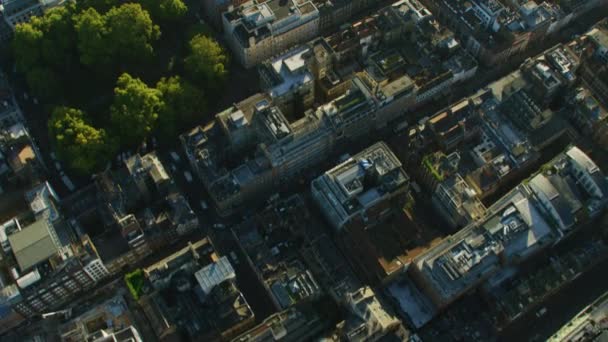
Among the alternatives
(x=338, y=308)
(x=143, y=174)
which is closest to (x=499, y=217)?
(x=338, y=308)

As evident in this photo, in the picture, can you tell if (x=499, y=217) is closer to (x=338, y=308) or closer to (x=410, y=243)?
(x=410, y=243)

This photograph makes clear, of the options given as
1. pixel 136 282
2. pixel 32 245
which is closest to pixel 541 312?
pixel 136 282

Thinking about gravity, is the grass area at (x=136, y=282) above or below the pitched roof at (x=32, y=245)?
below

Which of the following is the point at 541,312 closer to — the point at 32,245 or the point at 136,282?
the point at 136,282

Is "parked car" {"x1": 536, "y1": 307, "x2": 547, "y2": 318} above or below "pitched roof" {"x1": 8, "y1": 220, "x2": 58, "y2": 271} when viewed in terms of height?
below

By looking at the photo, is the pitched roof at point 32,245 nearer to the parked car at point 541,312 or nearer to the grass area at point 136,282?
the grass area at point 136,282

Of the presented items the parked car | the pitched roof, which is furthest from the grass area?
the parked car

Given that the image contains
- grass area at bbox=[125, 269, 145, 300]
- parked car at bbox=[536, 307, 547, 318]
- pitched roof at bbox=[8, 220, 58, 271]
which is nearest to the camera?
pitched roof at bbox=[8, 220, 58, 271]

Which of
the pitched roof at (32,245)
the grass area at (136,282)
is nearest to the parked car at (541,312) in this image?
the grass area at (136,282)

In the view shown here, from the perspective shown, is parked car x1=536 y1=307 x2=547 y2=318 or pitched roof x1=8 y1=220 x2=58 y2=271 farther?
parked car x1=536 y1=307 x2=547 y2=318

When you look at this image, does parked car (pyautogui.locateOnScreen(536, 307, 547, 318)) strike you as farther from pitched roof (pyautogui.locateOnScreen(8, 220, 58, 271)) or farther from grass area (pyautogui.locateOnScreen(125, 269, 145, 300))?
pitched roof (pyautogui.locateOnScreen(8, 220, 58, 271))
